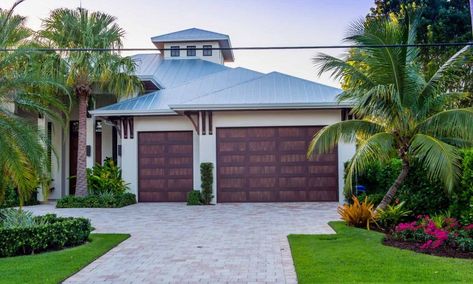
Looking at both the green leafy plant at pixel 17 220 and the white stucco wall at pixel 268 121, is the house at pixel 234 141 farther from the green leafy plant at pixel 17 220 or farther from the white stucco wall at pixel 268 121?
the green leafy plant at pixel 17 220

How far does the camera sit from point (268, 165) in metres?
16.4

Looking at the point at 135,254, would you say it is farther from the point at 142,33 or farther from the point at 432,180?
the point at 142,33

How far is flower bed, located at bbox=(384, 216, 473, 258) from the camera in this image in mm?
7363

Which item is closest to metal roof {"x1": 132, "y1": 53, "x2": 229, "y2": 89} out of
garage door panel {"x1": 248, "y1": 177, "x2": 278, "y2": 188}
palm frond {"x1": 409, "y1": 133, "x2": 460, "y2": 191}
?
garage door panel {"x1": 248, "y1": 177, "x2": 278, "y2": 188}

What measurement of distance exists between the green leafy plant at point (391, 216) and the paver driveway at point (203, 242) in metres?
1.23

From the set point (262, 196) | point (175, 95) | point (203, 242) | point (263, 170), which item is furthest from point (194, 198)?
point (203, 242)

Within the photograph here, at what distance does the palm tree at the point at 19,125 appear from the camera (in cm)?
809

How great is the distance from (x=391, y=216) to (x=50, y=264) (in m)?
7.03

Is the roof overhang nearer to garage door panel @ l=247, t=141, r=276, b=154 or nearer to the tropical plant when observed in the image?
garage door panel @ l=247, t=141, r=276, b=154

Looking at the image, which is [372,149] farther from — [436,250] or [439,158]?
[436,250]

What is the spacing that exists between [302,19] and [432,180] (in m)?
5.24

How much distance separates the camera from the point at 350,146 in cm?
1627

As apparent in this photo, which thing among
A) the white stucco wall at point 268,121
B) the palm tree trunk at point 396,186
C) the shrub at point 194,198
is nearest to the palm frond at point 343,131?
the palm tree trunk at point 396,186

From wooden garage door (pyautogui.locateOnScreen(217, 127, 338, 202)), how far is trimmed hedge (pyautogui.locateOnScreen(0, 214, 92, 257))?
27.3 feet
